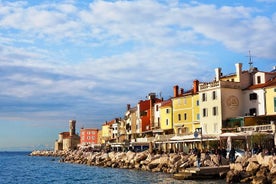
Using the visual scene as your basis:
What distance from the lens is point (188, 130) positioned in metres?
61.0

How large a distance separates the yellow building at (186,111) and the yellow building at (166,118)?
1.48 m

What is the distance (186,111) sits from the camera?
6206 centimetres

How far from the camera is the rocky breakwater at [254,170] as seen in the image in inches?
1246

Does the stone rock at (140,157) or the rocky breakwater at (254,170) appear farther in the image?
the stone rock at (140,157)

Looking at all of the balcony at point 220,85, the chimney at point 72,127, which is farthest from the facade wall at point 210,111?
the chimney at point 72,127

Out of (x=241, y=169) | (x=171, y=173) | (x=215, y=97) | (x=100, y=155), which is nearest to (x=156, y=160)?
(x=171, y=173)

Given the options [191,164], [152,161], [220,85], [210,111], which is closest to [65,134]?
[210,111]

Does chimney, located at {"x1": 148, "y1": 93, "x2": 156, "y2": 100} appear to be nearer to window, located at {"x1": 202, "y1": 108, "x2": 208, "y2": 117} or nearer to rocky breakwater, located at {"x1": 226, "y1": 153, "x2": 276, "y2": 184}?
window, located at {"x1": 202, "y1": 108, "x2": 208, "y2": 117}

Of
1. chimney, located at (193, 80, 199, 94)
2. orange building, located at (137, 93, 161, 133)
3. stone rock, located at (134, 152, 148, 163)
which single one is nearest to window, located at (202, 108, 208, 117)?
chimney, located at (193, 80, 199, 94)

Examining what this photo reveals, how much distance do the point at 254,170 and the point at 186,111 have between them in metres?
27.8

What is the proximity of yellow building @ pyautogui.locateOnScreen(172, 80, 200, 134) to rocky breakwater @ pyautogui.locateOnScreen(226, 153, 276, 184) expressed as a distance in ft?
73.9

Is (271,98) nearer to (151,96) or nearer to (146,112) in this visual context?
(151,96)

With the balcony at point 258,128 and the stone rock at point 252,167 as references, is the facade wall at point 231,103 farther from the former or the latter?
the stone rock at point 252,167

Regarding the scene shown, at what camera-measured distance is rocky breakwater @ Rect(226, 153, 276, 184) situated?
31641mm
